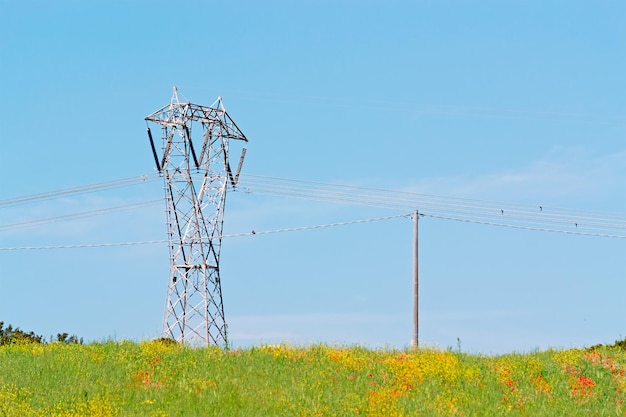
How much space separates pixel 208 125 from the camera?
46125 millimetres

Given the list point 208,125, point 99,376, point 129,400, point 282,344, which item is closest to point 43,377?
point 99,376

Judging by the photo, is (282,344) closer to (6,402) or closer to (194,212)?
(6,402)

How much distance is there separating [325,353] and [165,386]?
5.60m

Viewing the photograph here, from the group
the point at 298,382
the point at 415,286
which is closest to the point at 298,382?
the point at 298,382

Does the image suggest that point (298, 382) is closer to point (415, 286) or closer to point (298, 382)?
point (298, 382)

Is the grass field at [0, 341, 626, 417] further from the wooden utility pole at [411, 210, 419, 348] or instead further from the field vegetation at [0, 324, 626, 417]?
the wooden utility pole at [411, 210, 419, 348]

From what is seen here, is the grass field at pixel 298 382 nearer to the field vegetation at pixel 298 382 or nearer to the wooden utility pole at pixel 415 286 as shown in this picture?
the field vegetation at pixel 298 382

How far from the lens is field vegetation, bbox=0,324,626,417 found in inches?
791

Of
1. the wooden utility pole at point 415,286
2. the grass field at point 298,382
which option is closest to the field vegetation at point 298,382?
the grass field at point 298,382

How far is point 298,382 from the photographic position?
21.7m

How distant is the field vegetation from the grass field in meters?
0.03

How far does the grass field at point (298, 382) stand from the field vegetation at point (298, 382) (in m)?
0.03

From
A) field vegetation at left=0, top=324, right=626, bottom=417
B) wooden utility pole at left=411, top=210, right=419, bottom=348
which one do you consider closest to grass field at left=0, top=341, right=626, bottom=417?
field vegetation at left=0, top=324, right=626, bottom=417

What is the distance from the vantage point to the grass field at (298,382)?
65.9ft
